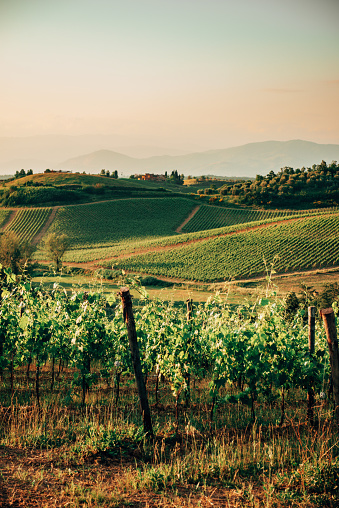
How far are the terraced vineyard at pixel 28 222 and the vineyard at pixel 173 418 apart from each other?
64040 millimetres

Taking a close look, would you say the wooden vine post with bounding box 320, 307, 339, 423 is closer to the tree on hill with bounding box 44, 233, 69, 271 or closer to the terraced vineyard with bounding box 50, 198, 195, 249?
the tree on hill with bounding box 44, 233, 69, 271

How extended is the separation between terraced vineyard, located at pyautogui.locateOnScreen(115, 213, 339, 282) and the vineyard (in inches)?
1433

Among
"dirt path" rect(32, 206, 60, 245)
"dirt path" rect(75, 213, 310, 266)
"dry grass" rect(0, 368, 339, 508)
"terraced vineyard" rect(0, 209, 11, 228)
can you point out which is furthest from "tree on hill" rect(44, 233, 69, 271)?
"dry grass" rect(0, 368, 339, 508)

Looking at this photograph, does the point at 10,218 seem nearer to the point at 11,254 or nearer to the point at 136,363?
the point at 11,254

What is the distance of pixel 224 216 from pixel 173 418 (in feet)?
244

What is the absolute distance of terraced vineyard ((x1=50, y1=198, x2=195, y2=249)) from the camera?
73562 millimetres

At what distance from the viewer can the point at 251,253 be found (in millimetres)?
54312

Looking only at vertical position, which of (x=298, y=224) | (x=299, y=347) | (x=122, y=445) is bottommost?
(x=122, y=445)

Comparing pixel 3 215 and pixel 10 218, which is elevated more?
pixel 3 215

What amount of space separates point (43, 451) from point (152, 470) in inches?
74.1

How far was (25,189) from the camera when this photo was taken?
3558 inches

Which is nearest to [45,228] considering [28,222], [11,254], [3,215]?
[28,222]

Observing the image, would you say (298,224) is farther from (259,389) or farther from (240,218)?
(259,389)

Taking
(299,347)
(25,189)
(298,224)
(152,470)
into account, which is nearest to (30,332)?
(152,470)
